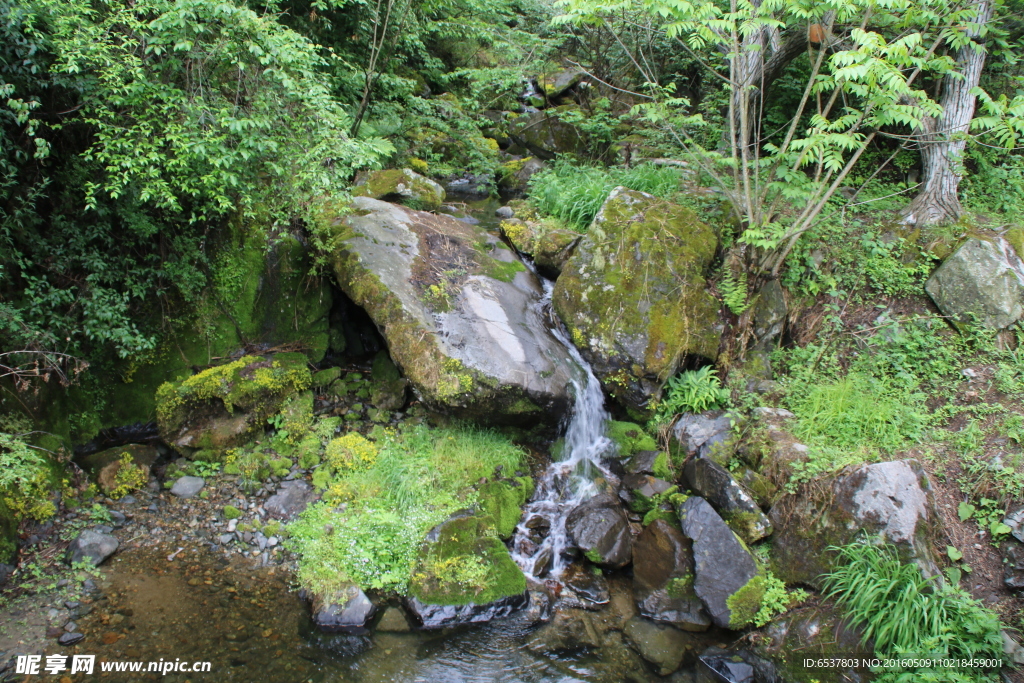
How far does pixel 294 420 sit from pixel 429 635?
3.00 metres

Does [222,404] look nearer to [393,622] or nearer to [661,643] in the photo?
[393,622]

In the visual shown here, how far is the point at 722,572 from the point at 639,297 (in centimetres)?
310

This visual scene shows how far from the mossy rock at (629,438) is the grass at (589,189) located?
3.42 m

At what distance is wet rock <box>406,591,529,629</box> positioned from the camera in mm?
4469

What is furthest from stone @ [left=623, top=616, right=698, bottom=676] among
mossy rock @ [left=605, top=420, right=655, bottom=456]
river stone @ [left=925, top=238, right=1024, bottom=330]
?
river stone @ [left=925, top=238, right=1024, bottom=330]

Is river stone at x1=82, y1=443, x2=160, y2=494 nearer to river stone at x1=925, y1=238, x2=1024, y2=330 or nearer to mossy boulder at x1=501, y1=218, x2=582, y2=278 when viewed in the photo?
mossy boulder at x1=501, y1=218, x2=582, y2=278

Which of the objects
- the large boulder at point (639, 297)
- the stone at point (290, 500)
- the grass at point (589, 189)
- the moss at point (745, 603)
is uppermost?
the grass at point (589, 189)

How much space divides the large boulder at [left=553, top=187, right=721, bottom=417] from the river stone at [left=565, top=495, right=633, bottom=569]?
1.35m

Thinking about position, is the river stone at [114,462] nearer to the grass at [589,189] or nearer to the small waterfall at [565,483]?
the small waterfall at [565,483]

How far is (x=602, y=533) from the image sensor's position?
5172 mm

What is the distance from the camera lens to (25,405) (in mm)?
5070

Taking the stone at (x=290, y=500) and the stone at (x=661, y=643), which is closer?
the stone at (x=661, y=643)

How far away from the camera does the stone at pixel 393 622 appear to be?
4379 millimetres

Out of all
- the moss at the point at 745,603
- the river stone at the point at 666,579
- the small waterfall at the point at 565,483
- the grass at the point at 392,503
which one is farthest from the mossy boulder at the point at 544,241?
the moss at the point at 745,603
